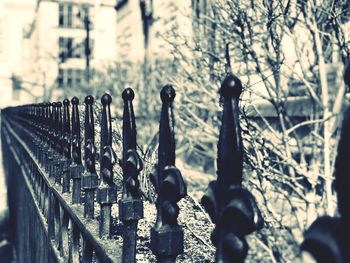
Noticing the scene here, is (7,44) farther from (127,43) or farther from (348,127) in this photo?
(348,127)

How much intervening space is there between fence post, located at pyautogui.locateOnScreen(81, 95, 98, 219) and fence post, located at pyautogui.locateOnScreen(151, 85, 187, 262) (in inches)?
25.1

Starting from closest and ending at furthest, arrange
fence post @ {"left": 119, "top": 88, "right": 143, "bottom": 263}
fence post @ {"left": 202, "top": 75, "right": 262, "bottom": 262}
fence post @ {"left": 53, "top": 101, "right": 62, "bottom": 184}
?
1. fence post @ {"left": 202, "top": 75, "right": 262, "bottom": 262}
2. fence post @ {"left": 119, "top": 88, "right": 143, "bottom": 263}
3. fence post @ {"left": 53, "top": 101, "right": 62, "bottom": 184}

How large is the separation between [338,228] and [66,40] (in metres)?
32.1

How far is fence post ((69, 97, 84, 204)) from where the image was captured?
200 centimetres

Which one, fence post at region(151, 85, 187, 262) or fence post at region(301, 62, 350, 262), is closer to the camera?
fence post at region(301, 62, 350, 262)

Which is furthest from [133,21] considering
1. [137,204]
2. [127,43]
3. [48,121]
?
[137,204]

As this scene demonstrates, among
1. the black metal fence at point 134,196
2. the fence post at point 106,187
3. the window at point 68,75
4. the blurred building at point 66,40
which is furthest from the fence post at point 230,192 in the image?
the window at point 68,75

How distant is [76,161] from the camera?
215cm

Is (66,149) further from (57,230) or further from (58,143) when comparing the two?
(57,230)

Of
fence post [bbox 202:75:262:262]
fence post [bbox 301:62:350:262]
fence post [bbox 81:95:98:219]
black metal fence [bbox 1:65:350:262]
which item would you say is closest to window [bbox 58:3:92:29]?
black metal fence [bbox 1:65:350:262]

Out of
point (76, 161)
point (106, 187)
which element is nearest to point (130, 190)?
point (106, 187)

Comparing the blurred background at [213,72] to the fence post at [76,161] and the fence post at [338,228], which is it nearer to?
the fence post at [76,161]

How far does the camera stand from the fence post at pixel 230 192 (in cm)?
86

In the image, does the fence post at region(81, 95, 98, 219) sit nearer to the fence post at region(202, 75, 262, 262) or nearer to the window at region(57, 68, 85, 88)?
the fence post at region(202, 75, 262, 262)
